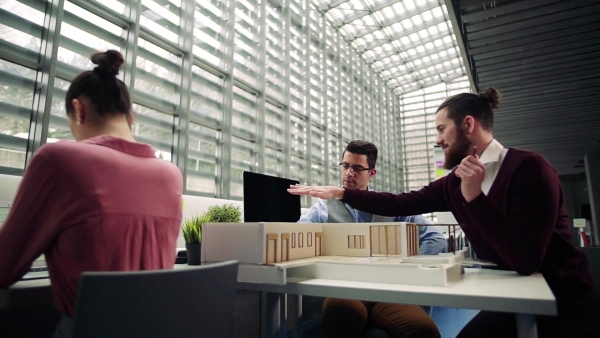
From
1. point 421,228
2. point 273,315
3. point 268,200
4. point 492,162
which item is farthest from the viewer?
point 421,228

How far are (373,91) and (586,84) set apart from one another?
663cm

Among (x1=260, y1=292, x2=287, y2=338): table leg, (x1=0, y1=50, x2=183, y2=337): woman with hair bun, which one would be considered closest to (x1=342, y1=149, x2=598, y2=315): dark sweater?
(x1=260, y1=292, x2=287, y2=338): table leg

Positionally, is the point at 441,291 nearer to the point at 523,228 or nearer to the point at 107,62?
the point at 523,228

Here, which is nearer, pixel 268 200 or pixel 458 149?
pixel 458 149

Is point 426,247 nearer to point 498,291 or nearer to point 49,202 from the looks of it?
point 498,291

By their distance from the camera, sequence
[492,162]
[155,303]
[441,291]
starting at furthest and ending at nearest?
[492,162] → [441,291] → [155,303]

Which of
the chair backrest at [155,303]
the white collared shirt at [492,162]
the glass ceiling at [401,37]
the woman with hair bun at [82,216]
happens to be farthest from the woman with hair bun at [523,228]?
the glass ceiling at [401,37]

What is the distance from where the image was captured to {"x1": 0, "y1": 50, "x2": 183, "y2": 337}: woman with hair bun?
101 centimetres

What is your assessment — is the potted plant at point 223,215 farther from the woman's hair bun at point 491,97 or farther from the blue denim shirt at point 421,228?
the woman's hair bun at point 491,97

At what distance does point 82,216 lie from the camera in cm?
103

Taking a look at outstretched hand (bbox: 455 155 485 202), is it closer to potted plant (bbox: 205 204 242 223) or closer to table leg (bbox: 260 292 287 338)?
table leg (bbox: 260 292 287 338)

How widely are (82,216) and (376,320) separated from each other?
1.55m

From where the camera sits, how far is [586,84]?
5289 mm

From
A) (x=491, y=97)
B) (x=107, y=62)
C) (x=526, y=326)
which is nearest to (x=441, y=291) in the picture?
(x=526, y=326)
